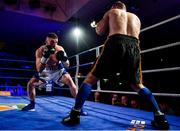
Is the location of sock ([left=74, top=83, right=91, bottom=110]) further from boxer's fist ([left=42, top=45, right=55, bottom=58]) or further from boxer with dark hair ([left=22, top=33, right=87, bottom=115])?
boxer's fist ([left=42, top=45, right=55, bottom=58])

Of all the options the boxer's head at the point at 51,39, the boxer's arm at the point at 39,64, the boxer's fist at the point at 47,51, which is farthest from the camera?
the boxer's head at the point at 51,39

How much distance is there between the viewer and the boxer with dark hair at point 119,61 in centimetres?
187

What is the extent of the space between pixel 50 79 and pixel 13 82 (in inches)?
272

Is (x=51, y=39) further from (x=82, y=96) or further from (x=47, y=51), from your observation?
(x=82, y=96)

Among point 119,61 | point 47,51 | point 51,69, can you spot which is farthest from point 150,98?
point 51,69

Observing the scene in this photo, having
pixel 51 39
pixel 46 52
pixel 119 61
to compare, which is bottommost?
pixel 119 61

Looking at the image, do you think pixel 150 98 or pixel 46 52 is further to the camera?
pixel 46 52

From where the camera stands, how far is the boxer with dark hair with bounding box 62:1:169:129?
6.14 feet

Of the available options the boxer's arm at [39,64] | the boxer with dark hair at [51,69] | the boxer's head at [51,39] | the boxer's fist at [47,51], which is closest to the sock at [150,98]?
the boxer with dark hair at [51,69]

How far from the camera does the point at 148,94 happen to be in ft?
6.31

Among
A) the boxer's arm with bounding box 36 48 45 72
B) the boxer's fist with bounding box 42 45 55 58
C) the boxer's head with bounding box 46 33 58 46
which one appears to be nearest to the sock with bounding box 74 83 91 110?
the boxer's fist with bounding box 42 45 55 58

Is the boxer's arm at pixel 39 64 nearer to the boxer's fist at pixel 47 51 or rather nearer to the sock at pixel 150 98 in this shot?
the boxer's fist at pixel 47 51

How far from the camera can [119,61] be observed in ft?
6.22

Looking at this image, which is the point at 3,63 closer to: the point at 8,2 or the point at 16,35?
the point at 16,35
